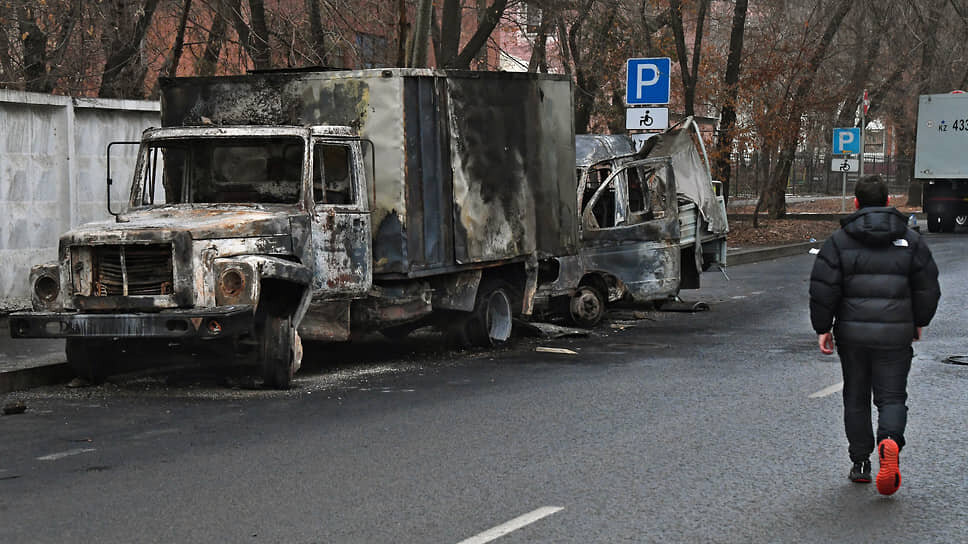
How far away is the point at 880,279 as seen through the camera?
7.01 m

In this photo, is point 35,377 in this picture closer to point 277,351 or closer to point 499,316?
point 277,351

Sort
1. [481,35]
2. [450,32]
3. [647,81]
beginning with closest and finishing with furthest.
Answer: [647,81]
[481,35]
[450,32]

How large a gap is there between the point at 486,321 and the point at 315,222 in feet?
9.08

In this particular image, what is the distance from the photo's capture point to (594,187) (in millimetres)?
16234

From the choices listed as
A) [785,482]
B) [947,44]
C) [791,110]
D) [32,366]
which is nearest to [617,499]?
[785,482]

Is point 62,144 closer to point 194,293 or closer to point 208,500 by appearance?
point 194,293

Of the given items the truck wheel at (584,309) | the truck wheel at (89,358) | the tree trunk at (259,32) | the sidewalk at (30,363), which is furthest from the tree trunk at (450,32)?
the truck wheel at (89,358)

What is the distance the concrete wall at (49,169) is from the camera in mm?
14492

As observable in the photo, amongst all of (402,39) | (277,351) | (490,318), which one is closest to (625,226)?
(490,318)

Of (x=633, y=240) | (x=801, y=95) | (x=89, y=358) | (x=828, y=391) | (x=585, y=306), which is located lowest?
(x=828, y=391)

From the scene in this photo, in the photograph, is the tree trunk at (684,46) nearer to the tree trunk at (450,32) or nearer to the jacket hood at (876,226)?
the tree trunk at (450,32)

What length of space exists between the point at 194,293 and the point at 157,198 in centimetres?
195

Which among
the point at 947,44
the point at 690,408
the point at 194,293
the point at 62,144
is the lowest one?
the point at 690,408

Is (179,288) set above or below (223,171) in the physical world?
below
